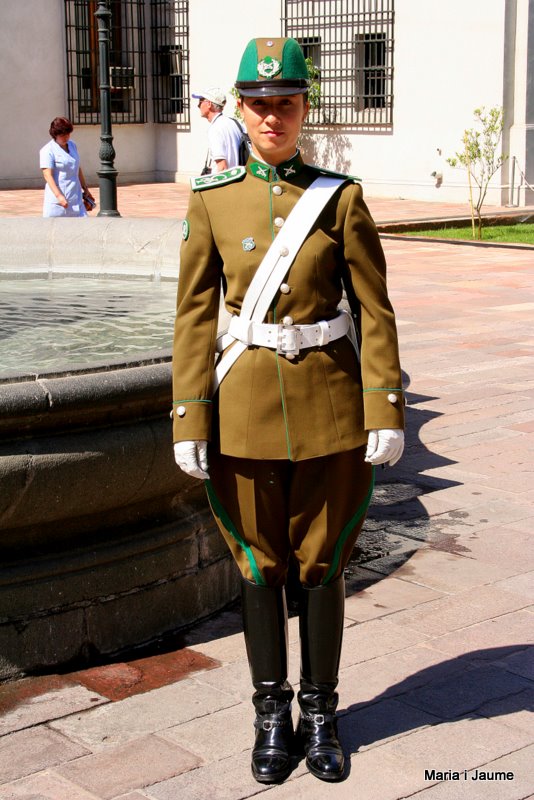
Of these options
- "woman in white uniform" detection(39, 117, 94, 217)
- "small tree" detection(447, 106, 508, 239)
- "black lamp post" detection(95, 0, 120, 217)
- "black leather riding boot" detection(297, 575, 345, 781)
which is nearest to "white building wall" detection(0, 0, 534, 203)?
"small tree" detection(447, 106, 508, 239)

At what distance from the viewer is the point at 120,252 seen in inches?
274

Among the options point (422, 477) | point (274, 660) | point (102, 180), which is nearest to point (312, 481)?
point (274, 660)

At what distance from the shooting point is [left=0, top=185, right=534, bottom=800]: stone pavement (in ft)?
9.92

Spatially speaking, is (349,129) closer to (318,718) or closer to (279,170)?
(279,170)

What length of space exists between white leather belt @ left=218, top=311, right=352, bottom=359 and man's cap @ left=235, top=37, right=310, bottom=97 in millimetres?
542

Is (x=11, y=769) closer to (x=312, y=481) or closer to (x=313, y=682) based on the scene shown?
(x=313, y=682)

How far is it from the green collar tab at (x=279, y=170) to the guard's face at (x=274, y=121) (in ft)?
0.07

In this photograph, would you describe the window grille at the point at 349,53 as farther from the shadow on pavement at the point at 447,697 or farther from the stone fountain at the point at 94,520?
the shadow on pavement at the point at 447,697

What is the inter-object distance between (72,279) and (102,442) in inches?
139

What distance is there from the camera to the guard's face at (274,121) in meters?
2.93

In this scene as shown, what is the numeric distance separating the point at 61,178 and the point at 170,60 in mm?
16349

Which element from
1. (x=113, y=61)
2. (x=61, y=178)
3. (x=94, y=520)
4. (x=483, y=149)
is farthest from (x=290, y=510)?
(x=113, y=61)

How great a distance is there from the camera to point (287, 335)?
297 centimetres

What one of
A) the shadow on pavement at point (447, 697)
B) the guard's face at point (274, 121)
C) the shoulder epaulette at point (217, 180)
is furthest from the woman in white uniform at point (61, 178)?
the guard's face at point (274, 121)
